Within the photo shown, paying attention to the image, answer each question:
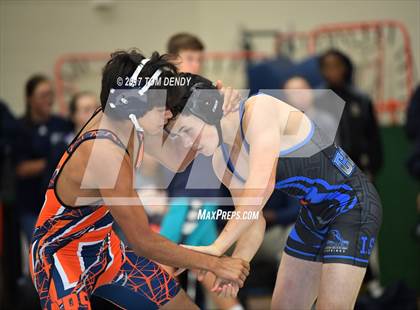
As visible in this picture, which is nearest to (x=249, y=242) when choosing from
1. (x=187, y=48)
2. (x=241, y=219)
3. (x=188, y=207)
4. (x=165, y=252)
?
(x=241, y=219)

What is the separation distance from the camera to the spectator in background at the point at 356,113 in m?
5.61

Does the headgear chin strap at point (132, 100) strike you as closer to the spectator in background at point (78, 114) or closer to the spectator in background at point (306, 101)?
the spectator in background at point (306, 101)

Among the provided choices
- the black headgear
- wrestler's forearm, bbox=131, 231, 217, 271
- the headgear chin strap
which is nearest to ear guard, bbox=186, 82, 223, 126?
the black headgear

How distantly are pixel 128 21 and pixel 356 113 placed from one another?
6.02 feet

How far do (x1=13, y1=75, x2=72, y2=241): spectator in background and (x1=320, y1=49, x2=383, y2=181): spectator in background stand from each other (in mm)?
1859

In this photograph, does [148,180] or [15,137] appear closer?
[148,180]

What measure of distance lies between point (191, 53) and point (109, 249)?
1.73 meters

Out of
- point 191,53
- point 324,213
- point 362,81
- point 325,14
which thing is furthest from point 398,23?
point 324,213

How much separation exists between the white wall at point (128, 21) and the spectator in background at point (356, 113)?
13.8 inches

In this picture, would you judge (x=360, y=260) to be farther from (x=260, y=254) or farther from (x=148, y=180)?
(x=260, y=254)

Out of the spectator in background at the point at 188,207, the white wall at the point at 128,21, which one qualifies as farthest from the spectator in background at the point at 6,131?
the spectator in background at the point at 188,207

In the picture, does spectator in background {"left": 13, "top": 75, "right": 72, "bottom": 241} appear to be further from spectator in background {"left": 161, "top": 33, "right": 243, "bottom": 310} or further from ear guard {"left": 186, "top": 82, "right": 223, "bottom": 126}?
ear guard {"left": 186, "top": 82, "right": 223, "bottom": 126}

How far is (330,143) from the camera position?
3.72 meters

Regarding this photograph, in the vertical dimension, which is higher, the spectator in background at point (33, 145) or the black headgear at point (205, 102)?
the black headgear at point (205, 102)
